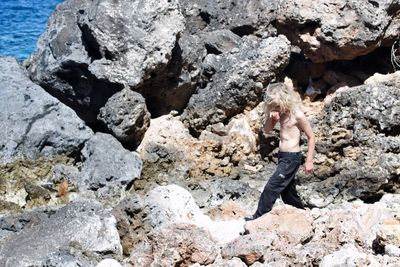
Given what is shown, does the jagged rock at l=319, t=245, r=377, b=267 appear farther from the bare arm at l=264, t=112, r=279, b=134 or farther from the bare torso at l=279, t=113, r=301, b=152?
the bare arm at l=264, t=112, r=279, b=134

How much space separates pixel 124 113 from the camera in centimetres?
679

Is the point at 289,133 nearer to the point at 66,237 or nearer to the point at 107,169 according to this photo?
the point at 66,237

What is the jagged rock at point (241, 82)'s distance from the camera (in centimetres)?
711

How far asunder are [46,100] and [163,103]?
134 centimetres

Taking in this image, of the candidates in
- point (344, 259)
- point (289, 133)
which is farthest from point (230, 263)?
point (289, 133)

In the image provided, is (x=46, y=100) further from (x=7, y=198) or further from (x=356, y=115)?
(x=356, y=115)

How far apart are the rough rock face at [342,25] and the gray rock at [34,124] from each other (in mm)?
2702

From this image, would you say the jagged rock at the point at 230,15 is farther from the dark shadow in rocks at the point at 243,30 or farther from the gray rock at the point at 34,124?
the gray rock at the point at 34,124

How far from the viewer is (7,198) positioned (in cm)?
639

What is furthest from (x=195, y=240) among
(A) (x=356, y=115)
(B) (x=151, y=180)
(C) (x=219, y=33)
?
(C) (x=219, y=33)

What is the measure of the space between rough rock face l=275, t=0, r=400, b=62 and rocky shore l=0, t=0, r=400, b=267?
0.02m

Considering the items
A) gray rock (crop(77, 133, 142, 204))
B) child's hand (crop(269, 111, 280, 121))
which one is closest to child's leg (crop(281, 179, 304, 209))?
child's hand (crop(269, 111, 280, 121))

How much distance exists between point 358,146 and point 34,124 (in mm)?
3474

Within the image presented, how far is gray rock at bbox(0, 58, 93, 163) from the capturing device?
6.79 m
